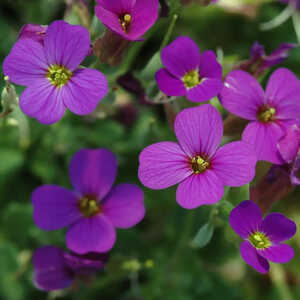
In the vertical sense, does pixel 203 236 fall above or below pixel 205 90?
below

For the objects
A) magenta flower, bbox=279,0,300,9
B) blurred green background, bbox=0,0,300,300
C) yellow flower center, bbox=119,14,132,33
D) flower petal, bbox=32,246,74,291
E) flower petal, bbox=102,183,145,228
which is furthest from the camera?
magenta flower, bbox=279,0,300,9

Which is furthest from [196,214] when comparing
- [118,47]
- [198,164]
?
[118,47]

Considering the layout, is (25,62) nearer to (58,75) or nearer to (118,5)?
(58,75)

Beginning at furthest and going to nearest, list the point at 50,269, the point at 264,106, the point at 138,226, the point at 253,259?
the point at 138,226 < the point at 50,269 < the point at 264,106 < the point at 253,259

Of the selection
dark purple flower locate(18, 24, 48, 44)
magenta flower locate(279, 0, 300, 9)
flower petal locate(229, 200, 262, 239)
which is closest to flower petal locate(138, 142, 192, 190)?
flower petal locate(229, 200, 262, 239)

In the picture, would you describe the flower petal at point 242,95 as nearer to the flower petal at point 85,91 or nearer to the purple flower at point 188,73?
the purple flower at point 188,73

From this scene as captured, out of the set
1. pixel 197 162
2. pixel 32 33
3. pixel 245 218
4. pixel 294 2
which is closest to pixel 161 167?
pixel 197 162

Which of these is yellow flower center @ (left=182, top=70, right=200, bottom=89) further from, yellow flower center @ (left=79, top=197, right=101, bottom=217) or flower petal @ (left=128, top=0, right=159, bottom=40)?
yellow flower center @ (left=79, top=197, right=101, bottom=217)
